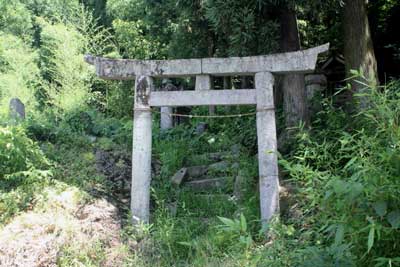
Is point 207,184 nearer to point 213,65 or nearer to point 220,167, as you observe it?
point 220,167

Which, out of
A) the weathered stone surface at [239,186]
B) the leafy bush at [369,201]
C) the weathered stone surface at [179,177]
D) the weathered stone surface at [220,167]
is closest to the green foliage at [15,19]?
the weathered stone surface at [179,177]

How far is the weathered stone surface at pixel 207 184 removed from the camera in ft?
22.4

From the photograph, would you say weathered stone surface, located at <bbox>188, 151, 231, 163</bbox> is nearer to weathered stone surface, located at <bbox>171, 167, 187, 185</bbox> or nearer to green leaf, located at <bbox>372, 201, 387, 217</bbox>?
weathered stone surface, located at <bbox>171, 167, 187, 185</bbox>

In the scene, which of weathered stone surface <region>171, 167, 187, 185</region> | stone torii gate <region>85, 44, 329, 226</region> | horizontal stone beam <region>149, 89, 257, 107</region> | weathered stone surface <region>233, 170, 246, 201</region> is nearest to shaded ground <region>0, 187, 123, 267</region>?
stone torii gate <region>85, 44, 329, 226</region>

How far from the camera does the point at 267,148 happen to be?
5312 millimetres

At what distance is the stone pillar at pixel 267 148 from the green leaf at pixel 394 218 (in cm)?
326

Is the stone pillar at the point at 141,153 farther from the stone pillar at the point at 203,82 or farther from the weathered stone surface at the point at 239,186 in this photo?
the weathered stone surface at the point at 239,186

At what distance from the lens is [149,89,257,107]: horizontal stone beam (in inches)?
216

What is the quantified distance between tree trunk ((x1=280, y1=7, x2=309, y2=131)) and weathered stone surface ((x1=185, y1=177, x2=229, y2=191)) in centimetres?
128

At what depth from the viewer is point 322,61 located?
1194 cm

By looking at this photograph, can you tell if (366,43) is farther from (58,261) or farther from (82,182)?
(58,261)

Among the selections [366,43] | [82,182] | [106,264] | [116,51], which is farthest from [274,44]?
[116,51]

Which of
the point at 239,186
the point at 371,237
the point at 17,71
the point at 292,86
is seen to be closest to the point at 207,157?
the point at 239,186

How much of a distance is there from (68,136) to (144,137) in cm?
275
